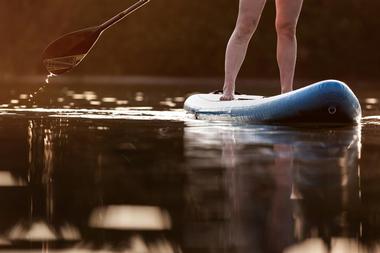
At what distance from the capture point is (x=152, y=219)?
423 centimetres

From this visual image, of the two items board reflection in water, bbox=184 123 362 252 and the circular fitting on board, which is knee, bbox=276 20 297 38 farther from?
board reflection in water, bbox=184 123 362 252

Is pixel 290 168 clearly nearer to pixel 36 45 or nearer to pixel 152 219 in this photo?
pixel 152 219

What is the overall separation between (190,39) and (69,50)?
73.3ft

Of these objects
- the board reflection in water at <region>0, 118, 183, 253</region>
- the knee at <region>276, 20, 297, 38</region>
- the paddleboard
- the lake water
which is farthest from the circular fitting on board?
the board reflection in water at <region>0, 118, 183, 253</region>

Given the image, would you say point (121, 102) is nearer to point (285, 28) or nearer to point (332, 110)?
point (285, 28)

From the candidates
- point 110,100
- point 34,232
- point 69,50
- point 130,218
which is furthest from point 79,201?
point 110,100

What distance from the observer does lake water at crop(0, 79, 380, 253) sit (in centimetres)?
384

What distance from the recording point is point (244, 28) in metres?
9.27

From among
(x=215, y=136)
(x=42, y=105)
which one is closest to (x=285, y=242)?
(x=215, y=136)

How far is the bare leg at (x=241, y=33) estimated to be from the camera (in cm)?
916

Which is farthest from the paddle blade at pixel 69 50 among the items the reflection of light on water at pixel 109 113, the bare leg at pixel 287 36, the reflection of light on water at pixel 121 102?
the bare leg at pixel 287 36

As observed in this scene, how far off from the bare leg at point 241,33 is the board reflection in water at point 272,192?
4.59ft

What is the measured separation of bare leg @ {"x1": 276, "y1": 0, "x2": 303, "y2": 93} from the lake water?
586 mm

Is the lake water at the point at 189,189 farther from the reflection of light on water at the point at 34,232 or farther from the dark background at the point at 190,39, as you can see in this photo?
the dark background at the point at 190,39
